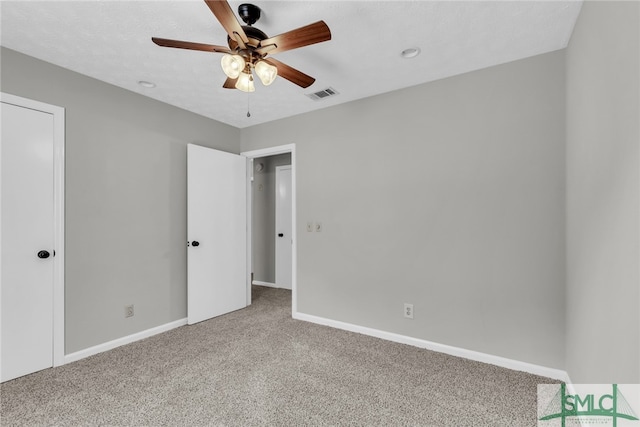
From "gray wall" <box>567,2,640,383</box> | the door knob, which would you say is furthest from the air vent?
the door knob

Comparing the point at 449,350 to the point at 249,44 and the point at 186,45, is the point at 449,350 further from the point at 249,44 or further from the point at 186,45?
the point at 186,45

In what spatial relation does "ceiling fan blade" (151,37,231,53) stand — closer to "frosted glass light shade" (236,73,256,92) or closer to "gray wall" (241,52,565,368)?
"frosted glass light shade" (236,73,256,92)

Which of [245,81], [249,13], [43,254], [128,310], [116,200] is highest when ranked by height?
[249,13]

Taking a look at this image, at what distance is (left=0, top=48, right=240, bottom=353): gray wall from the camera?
264cm

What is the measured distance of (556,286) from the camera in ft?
7.57

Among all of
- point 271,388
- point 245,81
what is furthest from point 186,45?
point 271,388

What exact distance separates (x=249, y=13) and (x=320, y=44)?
0.61 m

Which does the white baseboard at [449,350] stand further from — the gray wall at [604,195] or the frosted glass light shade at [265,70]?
the frosted glass light shade at [265,70]

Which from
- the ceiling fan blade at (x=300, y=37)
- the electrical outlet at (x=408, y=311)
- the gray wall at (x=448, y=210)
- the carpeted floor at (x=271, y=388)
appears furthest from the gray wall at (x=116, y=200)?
the electrical outlet at (x=408, y=311)

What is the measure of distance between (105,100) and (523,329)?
419cm

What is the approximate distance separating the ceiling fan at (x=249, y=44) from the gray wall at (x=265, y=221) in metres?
3.57

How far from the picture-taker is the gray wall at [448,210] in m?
2.36

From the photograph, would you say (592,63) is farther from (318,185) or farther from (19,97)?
(19,97)

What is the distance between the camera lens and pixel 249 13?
71.5 inches
